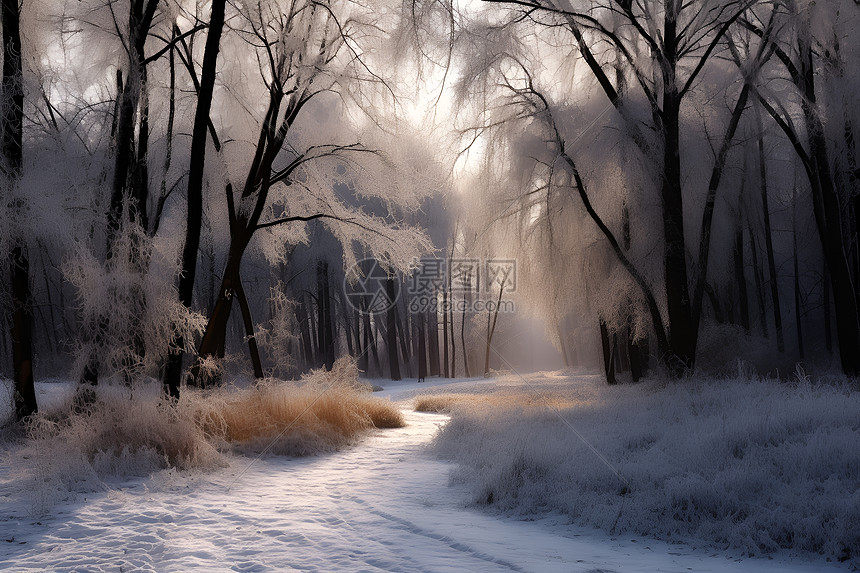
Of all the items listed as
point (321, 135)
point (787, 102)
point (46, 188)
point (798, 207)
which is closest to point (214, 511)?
point (46, 188)

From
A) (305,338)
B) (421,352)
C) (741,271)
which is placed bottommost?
(421,352)

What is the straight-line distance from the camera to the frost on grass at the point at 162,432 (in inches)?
209

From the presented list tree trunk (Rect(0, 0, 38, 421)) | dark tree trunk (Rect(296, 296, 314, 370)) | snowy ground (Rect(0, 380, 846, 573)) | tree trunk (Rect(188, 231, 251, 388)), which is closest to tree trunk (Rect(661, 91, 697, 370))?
snowy ground (Rect(0, 380, 846, 573))

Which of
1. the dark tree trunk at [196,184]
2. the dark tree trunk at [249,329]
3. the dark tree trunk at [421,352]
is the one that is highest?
the dark tree trunk at [196,184]

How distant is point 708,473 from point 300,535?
10.7 feet

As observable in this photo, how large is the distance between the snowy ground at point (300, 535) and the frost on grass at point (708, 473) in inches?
9.0

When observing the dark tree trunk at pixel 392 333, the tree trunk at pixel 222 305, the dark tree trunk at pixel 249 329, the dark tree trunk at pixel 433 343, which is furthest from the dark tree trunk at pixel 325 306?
the tree trunk at pixel 222 305

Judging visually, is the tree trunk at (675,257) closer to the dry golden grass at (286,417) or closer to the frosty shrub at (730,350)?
the frosty shrub at (730,350)

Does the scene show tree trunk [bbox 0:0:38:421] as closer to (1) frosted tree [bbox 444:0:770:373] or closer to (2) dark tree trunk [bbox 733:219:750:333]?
(1) frosted tree [bbox 444:0:770:373]

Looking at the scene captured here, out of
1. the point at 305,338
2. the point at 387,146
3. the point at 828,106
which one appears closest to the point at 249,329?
the point at 387,146

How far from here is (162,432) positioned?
6.14 meters

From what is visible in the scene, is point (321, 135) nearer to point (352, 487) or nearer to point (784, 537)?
point (352, 487)

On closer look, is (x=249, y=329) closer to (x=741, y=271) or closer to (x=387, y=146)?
(x=387, y=146)

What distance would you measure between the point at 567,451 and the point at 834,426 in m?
2.39
